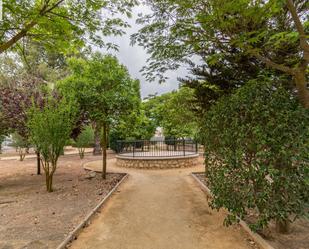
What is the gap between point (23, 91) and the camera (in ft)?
27.0

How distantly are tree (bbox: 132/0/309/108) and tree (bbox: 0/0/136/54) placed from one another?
38.7 inches

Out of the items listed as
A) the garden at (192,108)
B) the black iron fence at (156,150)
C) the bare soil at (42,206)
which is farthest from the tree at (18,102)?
the black iron fence at (156,150)

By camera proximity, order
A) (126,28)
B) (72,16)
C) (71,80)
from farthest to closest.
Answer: (71,80) → (126,28) → (72,16)

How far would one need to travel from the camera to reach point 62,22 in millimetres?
4609

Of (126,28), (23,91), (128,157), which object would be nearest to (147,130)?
(128,157)

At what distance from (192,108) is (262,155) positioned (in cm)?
567

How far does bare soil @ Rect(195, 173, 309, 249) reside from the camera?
130 inches

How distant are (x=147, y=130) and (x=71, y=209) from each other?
15570 millimetres

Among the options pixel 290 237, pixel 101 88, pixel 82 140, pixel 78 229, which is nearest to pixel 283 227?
pixel 290 237

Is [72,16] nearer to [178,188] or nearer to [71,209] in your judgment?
[71,209]

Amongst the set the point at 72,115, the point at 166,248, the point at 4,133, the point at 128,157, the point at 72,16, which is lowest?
the point at 166,248

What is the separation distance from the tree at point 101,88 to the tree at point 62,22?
6.10 feet

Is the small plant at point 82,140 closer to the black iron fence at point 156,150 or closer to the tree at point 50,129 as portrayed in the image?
the black iron fence at point 156,150

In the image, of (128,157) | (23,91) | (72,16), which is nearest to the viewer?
(72,16)
